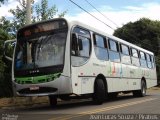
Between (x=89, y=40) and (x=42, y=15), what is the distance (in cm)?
1901

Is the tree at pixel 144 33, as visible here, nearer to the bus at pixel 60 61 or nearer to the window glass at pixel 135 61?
the window glass at pixel 135 61

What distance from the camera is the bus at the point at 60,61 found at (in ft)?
47.8

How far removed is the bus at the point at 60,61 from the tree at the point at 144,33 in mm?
42515

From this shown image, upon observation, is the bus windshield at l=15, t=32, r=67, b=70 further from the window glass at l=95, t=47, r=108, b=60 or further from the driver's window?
the window glass at l=95, t=47, r=108, b=60

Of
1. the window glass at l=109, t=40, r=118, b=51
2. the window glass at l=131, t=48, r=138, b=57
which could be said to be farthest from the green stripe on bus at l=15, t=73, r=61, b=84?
the window glass at l=131, t=48, r=138, b=57

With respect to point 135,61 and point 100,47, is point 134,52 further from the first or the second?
point 100,47

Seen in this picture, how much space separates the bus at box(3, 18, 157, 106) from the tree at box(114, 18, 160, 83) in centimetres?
4251

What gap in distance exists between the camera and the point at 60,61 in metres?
14.6

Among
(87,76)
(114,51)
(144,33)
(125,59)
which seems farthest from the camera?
(144,33)

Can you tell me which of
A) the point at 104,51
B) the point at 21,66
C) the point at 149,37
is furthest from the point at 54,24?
the point at 149,37

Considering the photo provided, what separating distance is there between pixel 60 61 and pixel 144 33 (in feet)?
159

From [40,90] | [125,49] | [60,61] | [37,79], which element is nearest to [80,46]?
[60,61]

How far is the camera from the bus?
14.6 meters

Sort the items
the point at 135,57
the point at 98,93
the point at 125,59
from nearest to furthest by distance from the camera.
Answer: the point at 98,93
the point at 125,59
the point at 135,57
